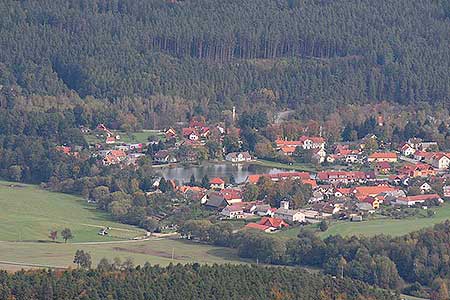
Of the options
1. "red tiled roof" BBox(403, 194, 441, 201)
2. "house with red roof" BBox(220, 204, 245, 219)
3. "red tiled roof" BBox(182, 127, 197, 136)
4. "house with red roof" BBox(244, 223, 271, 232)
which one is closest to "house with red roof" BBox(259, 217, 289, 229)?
"house with red roof" BBox(244, 223, 271, 232)

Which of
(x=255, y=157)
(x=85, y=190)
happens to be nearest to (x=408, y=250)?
(x=85, y=190)

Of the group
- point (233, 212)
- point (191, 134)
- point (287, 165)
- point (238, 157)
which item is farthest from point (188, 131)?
point (233, 212)

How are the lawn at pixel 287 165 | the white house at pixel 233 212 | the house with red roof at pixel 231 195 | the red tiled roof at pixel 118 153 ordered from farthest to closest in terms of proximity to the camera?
the red tiled roof at pixel 118 153 → the lawn at pixel 287 165 → the house with red roof at pixel 231 195 → the white house at pixel 233 212

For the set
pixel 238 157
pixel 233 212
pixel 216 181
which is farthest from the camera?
Answer: pixel 238 157

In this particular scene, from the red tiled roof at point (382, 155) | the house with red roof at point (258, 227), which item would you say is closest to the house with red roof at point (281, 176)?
the red tiled roof at point (382, 155)

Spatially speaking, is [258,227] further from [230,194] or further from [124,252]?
[124,252]

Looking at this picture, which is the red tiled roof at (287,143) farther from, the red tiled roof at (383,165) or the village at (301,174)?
the red tiled roof at (383,165)

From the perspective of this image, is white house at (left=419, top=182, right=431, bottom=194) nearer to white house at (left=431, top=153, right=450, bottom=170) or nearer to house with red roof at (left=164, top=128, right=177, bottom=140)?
white house at (left=431, top=153, right=450, bottom=170)
